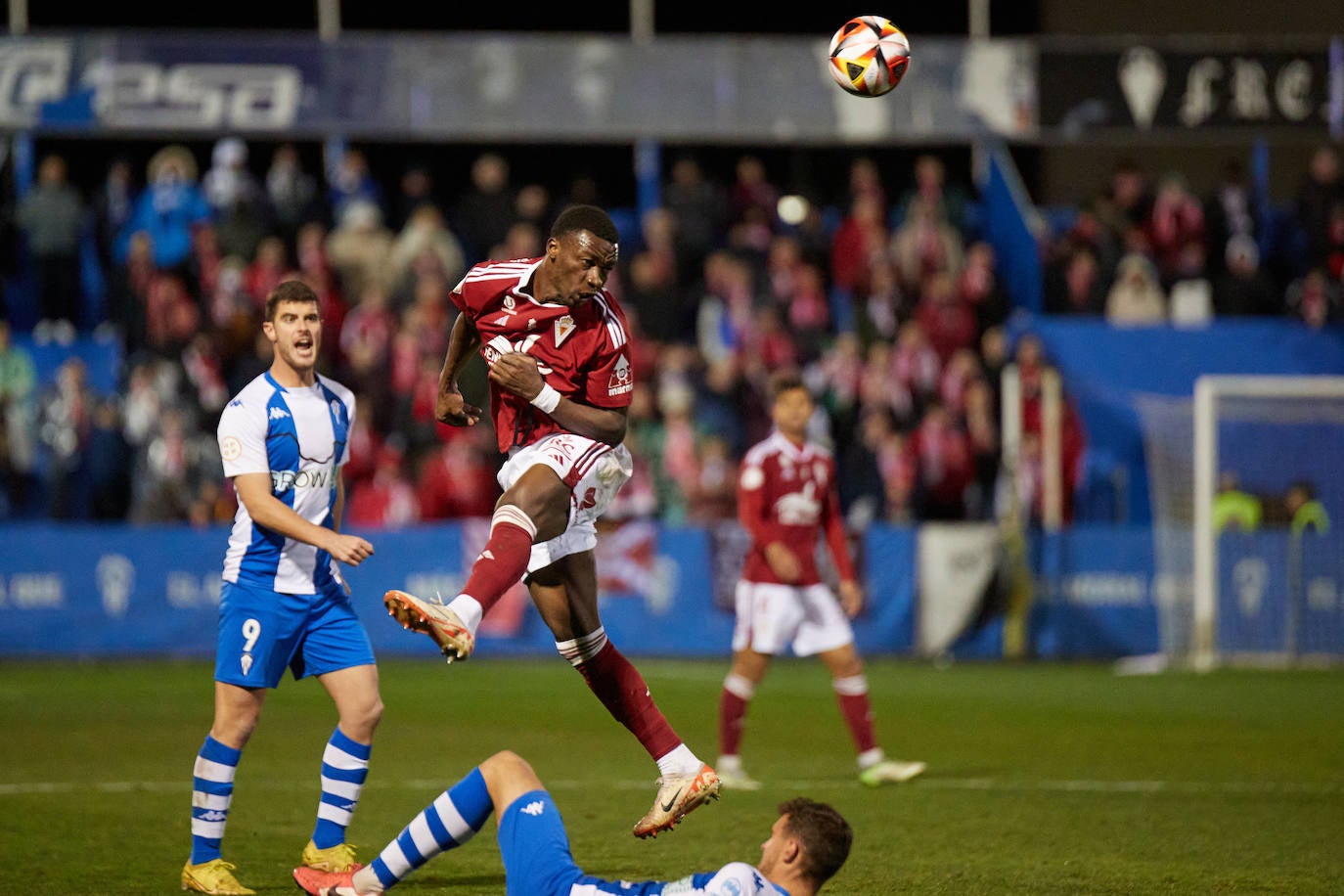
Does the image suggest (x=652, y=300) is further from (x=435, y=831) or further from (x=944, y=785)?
(x=435, y=831)

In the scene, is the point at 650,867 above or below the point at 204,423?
below

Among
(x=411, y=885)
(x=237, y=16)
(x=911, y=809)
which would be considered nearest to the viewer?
(x=411, y=885)

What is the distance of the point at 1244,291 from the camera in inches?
891

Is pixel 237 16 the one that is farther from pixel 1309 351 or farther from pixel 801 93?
pixel 1309 351

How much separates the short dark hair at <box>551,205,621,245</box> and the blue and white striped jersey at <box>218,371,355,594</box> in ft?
4.79

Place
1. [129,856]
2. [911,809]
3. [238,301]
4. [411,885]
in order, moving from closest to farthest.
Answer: [411,885] < [129,856] < [911,809] < [238,301]

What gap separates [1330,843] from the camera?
27.6 feet

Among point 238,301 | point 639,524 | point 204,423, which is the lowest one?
point 639,524

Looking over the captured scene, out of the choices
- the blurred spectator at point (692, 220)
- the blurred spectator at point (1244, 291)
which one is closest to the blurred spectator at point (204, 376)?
the blurred spectator at point (692, 220)

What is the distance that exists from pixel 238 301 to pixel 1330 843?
15357 mm

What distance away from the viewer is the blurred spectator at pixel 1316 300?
21.8 m

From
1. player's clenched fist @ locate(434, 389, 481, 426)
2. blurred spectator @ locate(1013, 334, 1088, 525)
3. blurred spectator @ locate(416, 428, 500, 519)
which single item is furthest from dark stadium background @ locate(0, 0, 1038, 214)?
player's clenched fist @ locate(434, 389, 481, 426)

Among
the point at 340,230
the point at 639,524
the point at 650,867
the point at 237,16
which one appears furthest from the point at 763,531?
the point at 237,16

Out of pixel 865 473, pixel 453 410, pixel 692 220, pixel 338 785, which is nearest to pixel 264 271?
pixel 692 220
